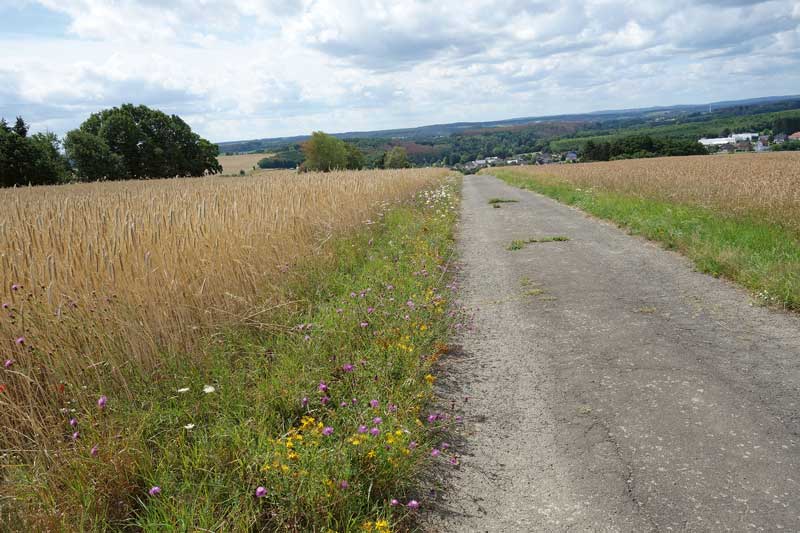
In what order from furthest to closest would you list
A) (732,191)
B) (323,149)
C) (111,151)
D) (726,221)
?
1. (323,149)
2. (111,151)
3. (732,191)
4. (726,221)

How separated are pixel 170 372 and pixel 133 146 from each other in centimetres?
6629

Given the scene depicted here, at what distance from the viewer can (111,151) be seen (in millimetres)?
59625

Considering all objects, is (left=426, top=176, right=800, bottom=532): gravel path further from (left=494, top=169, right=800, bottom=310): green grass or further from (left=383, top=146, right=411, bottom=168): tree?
(left=383, top=146, right=411, bottom=168): tree

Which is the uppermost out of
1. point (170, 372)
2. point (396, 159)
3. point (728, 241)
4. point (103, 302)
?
point (396, 159)

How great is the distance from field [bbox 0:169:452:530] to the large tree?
2219 inches

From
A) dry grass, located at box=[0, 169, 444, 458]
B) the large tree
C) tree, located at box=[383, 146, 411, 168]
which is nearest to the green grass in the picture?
dry grass, located at box=[0, 169, 444, 458]

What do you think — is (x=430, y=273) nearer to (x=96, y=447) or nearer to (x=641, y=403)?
(x=641, y=403)

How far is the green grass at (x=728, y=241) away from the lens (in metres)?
6.45

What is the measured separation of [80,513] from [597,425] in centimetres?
315

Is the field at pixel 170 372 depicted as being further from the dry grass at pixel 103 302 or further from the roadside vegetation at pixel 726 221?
the roadside vegetation at pixel 726 221

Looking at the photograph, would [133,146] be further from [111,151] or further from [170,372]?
[170,372]

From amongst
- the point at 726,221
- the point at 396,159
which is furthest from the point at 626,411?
the point at 396,159

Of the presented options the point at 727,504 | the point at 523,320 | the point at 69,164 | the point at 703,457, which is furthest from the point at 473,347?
the point at 69,164

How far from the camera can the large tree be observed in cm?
Result: 5388
